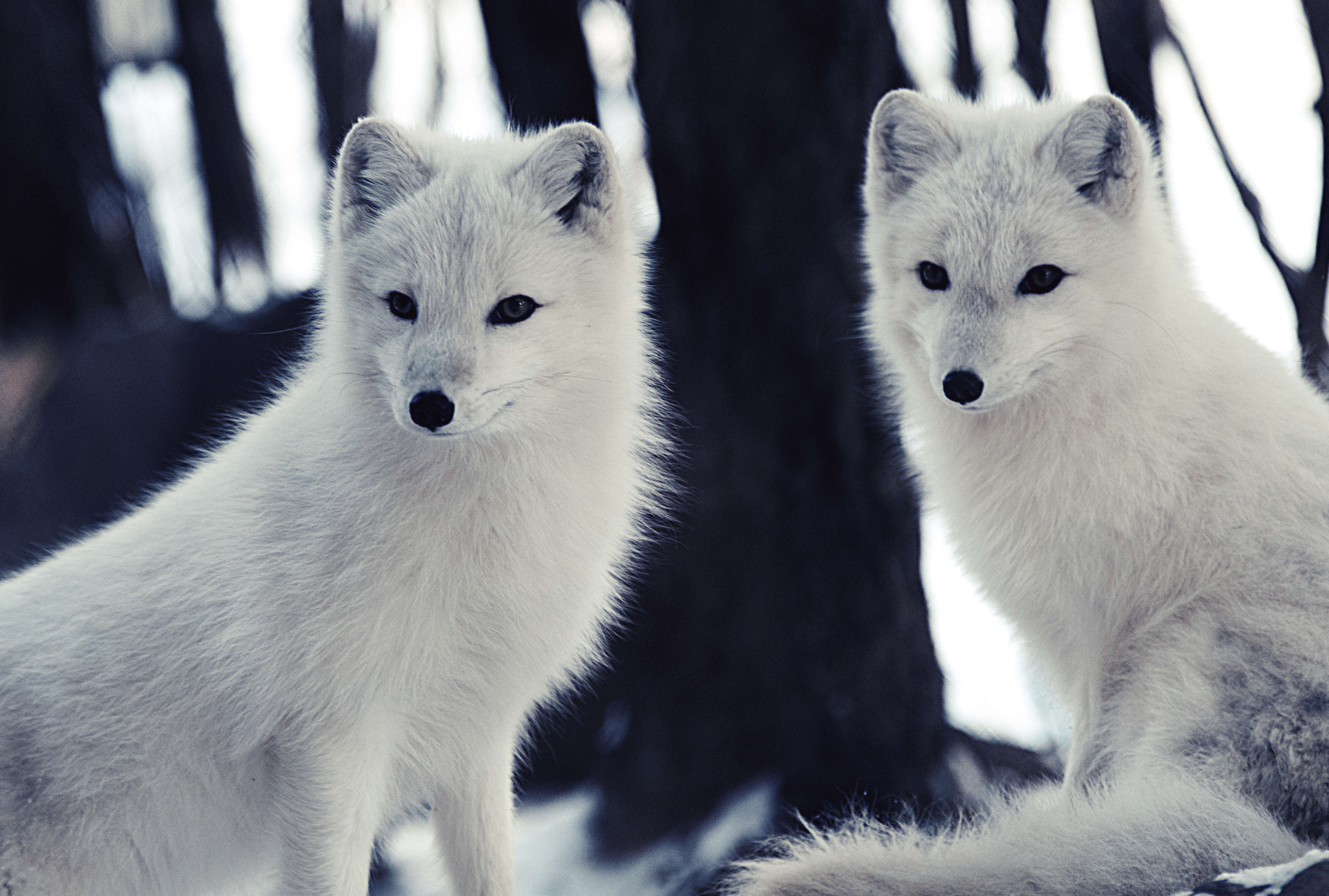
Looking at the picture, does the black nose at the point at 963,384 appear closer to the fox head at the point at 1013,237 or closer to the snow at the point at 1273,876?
the fox head at the point at 1013,237

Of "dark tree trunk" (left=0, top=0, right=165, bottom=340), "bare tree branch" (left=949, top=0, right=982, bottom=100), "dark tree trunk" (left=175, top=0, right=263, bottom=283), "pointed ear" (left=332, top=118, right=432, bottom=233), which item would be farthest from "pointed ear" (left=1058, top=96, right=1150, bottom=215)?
"dark tree trunk" (left=0, top=0, right=165, bottom=340)

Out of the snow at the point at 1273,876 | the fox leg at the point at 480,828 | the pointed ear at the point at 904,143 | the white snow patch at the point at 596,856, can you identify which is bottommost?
the white snow patch at the point at 596,856

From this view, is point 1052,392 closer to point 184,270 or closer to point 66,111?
point 184,270

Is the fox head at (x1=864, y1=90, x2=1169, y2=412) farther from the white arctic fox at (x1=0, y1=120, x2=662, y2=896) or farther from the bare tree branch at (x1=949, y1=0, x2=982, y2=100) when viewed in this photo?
the bare tree branch at (x1=949, y1=0, x2=982, y2=100)

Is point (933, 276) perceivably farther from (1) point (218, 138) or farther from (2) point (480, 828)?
(1) point (218, 138)

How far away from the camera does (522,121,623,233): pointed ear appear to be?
1.14 meters

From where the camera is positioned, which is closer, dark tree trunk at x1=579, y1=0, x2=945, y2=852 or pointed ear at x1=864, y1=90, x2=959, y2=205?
pointed ear at x1=864, y1=90, x2=959, y2=205

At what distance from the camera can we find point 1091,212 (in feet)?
4.19

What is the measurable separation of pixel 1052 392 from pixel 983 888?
62 centimetres

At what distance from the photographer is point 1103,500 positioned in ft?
4.21

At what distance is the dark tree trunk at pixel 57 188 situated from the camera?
2.19 m

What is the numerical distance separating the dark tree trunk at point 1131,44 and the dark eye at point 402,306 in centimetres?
135

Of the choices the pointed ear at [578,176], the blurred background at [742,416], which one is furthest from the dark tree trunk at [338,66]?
the pointed ear at [578,176]

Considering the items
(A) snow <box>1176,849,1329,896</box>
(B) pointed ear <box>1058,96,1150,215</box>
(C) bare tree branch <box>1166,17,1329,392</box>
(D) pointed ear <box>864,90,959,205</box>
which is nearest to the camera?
(A) snow <box>1176,849,1329,896</box>
